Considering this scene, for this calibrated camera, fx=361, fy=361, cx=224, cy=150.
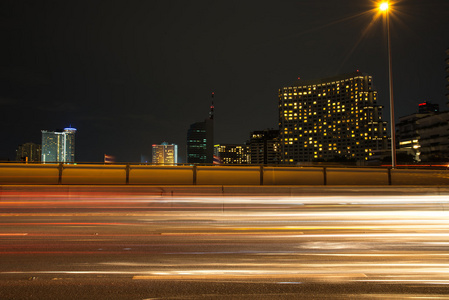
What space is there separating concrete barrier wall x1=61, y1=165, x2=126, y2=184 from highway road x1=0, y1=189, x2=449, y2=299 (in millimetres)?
8145

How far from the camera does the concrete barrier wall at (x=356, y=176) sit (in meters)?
22.8

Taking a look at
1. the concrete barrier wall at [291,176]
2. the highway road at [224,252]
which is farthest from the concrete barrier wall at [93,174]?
the concrete barrier wall at [291,176]

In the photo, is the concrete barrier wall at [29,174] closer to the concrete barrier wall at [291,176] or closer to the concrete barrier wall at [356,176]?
the concrete barrier wall at [291,176]

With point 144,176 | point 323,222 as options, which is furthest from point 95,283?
point 144,176

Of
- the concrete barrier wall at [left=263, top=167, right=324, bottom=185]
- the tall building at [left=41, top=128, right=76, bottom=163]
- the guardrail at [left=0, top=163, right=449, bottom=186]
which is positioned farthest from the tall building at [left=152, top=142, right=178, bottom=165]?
the concrete barrier wall at [left=263, top=167, right=324, bottom=185]

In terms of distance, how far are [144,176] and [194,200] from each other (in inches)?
285

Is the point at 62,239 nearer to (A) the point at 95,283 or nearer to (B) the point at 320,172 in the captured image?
(A) the point at 95,283

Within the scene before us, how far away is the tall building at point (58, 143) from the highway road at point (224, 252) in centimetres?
6622

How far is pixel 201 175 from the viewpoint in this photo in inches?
880

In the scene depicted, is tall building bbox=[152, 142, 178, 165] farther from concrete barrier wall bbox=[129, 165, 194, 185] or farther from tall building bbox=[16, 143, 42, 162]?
concrete barrier wall bbox=[129, 165, 194, 185]

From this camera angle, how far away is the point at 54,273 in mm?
5770

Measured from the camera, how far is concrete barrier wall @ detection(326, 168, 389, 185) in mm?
22766

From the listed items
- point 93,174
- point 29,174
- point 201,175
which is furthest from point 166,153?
point 201,175

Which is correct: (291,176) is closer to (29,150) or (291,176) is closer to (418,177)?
(418,177)
